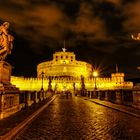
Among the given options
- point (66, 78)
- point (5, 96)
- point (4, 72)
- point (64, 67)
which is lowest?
point (5, 96)

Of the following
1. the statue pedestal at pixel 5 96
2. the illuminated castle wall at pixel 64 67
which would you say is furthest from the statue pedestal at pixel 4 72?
the illuminated castle wall at pixel 64 67

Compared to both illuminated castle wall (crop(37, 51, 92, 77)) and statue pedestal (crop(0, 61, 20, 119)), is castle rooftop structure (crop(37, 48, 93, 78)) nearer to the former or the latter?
illuminated castle wall (crop(37, 51, 92, 77))

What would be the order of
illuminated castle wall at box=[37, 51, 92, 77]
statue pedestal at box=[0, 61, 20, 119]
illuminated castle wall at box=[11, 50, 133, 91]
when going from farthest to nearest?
1. illuminated castle wall at box=[37, 51, 92, 77]
2. illuminated castle wall at box=[11, 50, 133, 91]
3. statue pedestal at box=[0, 61, 20, 119]

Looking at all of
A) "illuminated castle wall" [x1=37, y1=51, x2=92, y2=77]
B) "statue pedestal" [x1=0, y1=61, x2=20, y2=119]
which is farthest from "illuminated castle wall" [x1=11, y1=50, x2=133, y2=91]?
"statue pedestal" [x1=0, y1=61, x2=20, y2=119]

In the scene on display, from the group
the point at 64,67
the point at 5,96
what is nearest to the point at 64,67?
the point at 64,67

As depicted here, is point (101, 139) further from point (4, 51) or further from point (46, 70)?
point (46, 70)

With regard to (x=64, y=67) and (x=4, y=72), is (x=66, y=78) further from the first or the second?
(x=4, y=72)

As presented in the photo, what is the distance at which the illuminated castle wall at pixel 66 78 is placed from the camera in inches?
3504

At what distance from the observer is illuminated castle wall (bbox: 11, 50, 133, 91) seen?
89.0 metres

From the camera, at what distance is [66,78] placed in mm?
A: 93062

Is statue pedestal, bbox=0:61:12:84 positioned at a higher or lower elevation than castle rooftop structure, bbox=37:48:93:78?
lower

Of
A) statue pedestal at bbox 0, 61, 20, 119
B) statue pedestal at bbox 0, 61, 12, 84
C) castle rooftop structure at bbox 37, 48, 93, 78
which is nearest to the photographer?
statue pedestal at bbox 0, 61, 20, 119

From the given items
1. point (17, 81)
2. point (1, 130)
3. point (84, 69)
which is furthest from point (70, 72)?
point (1, 130)

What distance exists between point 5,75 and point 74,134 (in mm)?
6125
